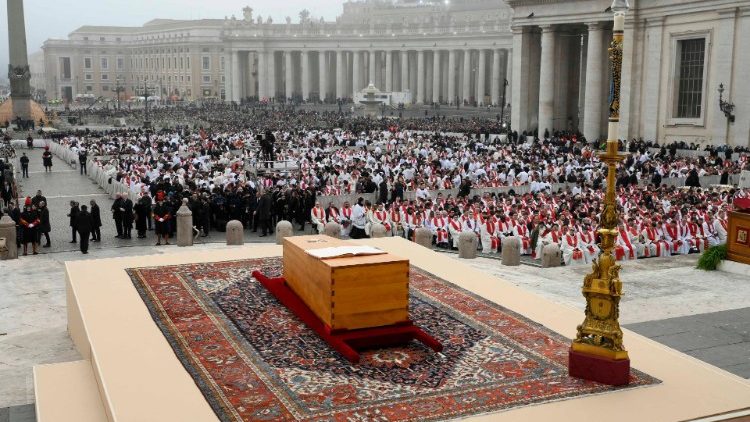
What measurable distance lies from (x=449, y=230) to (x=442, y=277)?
8.07m

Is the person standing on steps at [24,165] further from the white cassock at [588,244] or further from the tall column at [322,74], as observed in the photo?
the tall column at [322,74]

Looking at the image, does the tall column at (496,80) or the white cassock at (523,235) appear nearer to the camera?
the white cassock at (523,235)

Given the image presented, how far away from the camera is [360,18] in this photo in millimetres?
171000

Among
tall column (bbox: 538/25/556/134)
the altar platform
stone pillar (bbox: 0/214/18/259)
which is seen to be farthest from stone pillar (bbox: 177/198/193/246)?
tall column (bbox: 538/25/556/134)

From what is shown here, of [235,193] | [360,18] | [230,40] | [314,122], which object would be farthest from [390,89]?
[235,193]

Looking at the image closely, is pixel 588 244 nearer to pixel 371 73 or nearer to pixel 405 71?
pixel 405 71

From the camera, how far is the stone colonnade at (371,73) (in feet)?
336

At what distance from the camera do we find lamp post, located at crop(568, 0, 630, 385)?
8.15m

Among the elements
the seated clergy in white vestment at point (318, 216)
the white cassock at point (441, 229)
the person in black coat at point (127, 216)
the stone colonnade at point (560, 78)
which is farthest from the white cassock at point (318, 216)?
the stone colonnade at point (560, 78)

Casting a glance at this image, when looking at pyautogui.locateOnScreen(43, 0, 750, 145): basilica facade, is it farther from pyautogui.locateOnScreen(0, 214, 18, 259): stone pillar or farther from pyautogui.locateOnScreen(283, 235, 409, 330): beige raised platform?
pyautogui.locateOnScreen(283, 235, 409, 330): beige raised platform

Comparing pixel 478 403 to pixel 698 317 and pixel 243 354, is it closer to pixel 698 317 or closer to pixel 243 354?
pixel 243 354

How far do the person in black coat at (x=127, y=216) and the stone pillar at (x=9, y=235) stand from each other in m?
3.78

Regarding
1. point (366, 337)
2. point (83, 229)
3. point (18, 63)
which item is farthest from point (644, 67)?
point (18, 63)

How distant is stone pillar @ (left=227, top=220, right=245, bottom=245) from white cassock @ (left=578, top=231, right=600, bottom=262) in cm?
809
